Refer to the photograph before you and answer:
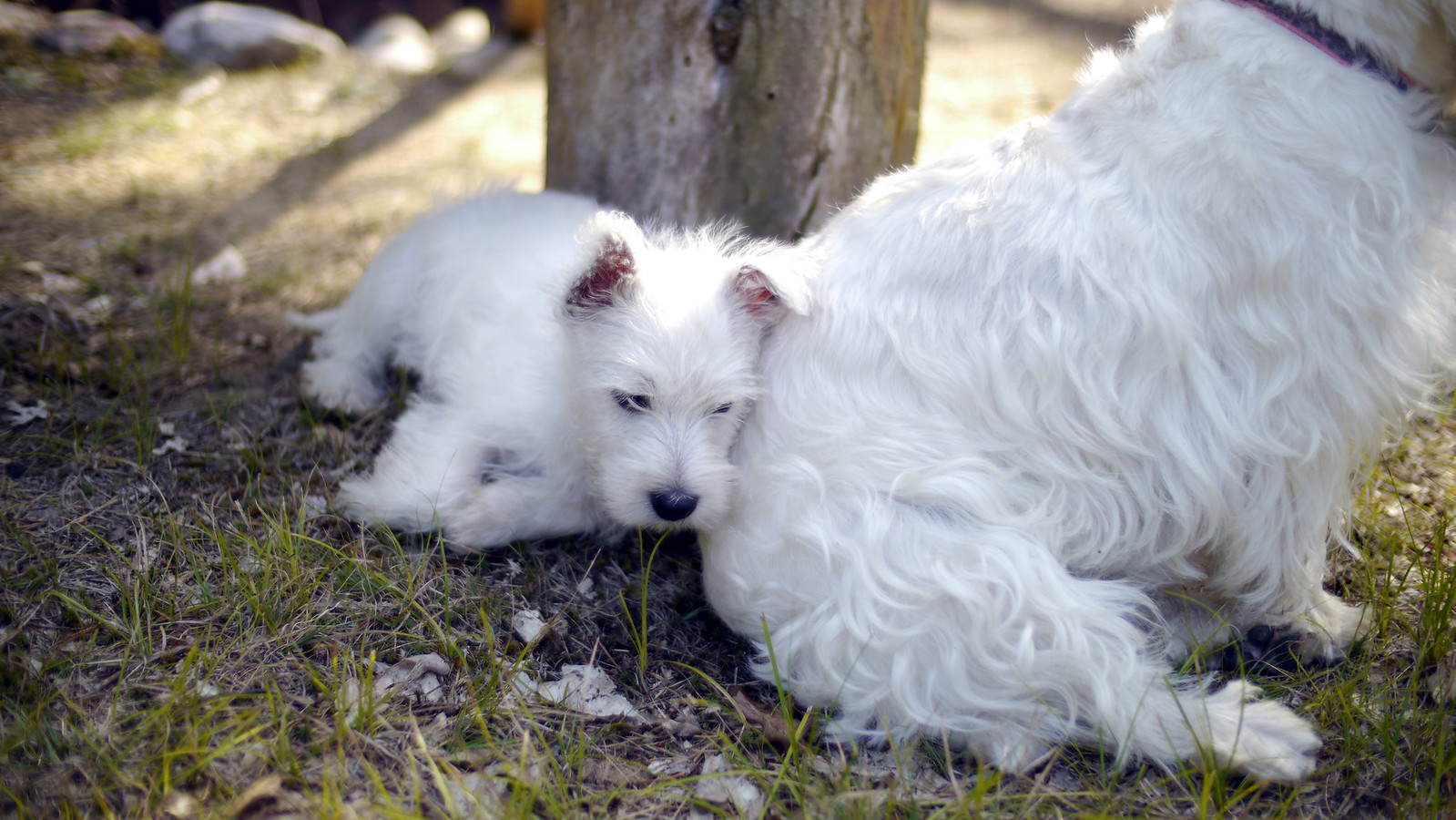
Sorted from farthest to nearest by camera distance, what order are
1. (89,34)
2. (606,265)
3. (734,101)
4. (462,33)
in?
(462,33)
(89,34)
(734,101)
(606,265)

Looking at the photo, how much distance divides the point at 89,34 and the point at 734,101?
5.24 metres

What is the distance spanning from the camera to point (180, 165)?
4.80 m

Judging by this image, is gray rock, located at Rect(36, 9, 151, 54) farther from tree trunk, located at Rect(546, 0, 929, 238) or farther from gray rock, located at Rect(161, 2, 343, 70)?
tree trunk, located at Rect(546, 0, 929, 238)

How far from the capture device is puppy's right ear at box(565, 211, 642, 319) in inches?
90.6

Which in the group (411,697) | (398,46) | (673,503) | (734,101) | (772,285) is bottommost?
(411,697)

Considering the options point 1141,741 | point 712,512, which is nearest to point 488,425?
point 712,512

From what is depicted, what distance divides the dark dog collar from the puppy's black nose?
1.79 metres

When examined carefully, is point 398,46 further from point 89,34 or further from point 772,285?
point 772,285

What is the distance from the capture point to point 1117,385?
2.02 meters

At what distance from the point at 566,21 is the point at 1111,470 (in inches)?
102

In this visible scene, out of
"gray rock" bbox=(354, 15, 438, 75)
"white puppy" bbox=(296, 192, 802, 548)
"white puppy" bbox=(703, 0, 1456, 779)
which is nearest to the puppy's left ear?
"white puppy" bbox=(296, 192, 802, 548)

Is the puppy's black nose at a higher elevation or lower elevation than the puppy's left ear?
lower

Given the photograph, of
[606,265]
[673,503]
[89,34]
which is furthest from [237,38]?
[673,503]

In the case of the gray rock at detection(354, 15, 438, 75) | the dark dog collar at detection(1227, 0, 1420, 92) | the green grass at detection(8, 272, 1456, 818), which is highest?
the dark dog collar at detection(1227, 0, 1420, 92)
